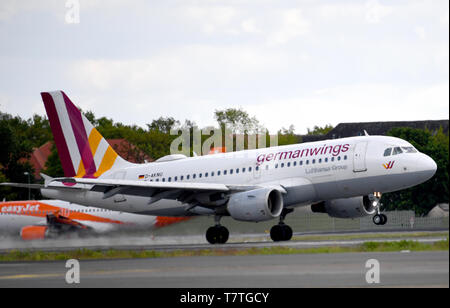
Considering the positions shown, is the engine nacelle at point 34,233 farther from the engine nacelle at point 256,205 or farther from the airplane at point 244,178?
the engine nacelle at point 256,205

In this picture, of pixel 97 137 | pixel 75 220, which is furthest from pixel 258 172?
pixel 75 220

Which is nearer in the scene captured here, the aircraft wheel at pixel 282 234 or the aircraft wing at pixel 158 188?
the aircraft wing at pixel 158 188

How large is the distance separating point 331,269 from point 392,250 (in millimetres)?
6837

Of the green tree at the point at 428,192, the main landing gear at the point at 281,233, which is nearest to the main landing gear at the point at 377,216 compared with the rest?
the main landing gear at the point at 281,233

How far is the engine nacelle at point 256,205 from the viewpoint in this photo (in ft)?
117

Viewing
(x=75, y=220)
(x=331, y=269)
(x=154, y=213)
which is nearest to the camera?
(x=331, y=269)

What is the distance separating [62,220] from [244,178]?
13.0 metres

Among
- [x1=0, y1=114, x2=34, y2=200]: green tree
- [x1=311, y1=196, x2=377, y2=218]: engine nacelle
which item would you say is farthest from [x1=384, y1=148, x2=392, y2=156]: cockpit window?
[x1=0, y1=114, x2=34, y2=200]: green tree

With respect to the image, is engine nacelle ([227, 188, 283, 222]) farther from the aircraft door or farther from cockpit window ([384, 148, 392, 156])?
cockpit window ([384, 148, 392, 156])

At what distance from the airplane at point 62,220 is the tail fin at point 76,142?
3149 mm

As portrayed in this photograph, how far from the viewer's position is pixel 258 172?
127 feet

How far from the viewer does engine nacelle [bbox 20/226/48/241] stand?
1807 inches
